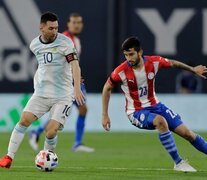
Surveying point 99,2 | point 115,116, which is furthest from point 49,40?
point 99,2

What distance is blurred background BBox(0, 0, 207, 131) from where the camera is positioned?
2181 cm

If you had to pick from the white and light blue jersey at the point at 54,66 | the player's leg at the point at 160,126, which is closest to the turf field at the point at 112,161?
the player's leg at the point at 160,126

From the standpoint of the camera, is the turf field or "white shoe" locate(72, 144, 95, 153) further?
"white shoe" locate(72, 144, 95, 153)

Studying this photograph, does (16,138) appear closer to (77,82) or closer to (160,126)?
(77,82)

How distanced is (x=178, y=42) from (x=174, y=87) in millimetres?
1105

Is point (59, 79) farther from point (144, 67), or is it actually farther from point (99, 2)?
point (99, 2)

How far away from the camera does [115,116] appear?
20.4 meters

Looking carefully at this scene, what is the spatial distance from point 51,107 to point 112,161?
1848 mm

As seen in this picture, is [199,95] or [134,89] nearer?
[134,89]

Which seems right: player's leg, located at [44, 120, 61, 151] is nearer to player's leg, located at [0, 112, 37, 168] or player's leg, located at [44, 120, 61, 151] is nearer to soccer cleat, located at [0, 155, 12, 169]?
player's leg, located at [0, 112, 37, 168]

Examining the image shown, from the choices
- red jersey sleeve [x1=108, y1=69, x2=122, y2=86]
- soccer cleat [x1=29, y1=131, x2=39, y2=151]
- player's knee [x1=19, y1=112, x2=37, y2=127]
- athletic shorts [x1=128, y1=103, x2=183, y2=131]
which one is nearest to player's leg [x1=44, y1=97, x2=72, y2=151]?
player's knee [x1=19, y1=112, x2=37, y2=127]

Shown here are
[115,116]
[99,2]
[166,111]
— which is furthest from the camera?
[99,2]

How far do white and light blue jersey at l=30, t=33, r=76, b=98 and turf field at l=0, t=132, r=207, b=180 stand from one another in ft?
3.40

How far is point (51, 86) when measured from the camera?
464 inches
